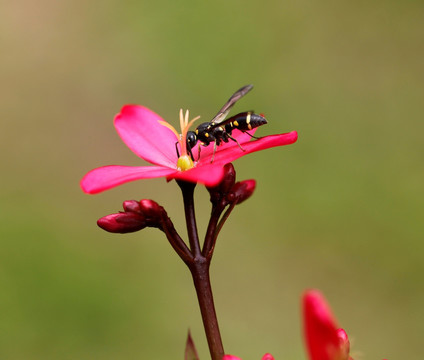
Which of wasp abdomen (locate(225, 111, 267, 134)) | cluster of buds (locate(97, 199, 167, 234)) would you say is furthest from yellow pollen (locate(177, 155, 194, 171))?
cluster of buds (locate(97, 199, 167, 234))

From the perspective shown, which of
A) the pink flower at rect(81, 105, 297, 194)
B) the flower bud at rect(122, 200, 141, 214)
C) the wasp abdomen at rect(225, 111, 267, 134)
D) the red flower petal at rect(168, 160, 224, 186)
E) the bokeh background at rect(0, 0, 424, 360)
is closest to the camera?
the red flower petal at rect(168, 160, 224, 186)

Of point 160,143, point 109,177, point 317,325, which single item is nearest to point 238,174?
point 160,143

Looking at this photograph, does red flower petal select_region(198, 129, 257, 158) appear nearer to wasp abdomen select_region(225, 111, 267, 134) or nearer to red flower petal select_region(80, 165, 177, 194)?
wasp abdomen select_region(225, 111, 267, 134)

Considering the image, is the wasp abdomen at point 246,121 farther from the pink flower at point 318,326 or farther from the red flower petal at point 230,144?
the pink flower at point 318,326

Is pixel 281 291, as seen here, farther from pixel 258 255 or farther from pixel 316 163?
pixel 316 163

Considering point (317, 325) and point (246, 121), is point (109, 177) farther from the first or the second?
point (317, 325)

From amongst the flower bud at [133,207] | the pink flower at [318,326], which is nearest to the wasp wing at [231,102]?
the flower bud at [133,207]
